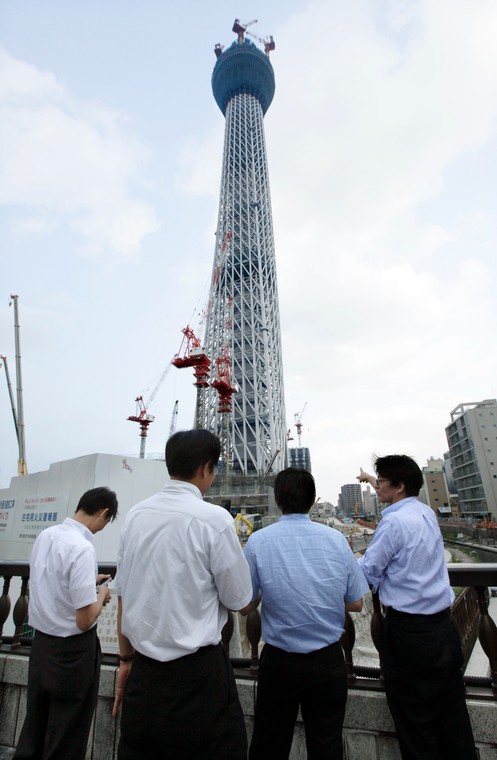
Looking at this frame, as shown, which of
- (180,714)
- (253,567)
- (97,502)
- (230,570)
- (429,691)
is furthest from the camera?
(97,502)

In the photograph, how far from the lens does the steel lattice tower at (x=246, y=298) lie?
44.0 meters

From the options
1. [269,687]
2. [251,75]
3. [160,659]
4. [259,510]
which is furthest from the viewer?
[251,75]

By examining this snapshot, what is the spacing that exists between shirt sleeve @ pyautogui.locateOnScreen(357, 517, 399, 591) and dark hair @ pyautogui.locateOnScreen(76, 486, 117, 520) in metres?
1.46

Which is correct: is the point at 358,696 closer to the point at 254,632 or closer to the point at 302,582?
the point at 254,632

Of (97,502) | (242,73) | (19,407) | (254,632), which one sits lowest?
(254,632)

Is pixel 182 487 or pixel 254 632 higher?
pixel 182 487

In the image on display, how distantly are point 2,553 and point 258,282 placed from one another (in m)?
44.9

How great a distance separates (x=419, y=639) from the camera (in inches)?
65.1

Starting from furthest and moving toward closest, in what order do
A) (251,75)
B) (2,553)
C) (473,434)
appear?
(251,75) → (473,434) → (2,553)

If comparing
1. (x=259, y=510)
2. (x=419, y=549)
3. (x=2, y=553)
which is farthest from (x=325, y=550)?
(x=259, y=510)

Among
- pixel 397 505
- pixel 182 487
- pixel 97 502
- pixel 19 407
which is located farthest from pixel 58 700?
pixel 19 407

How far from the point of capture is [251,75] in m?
63.5

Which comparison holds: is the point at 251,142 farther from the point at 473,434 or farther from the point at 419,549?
the point at 419,549

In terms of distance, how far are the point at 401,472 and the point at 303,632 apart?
37.6 inches
